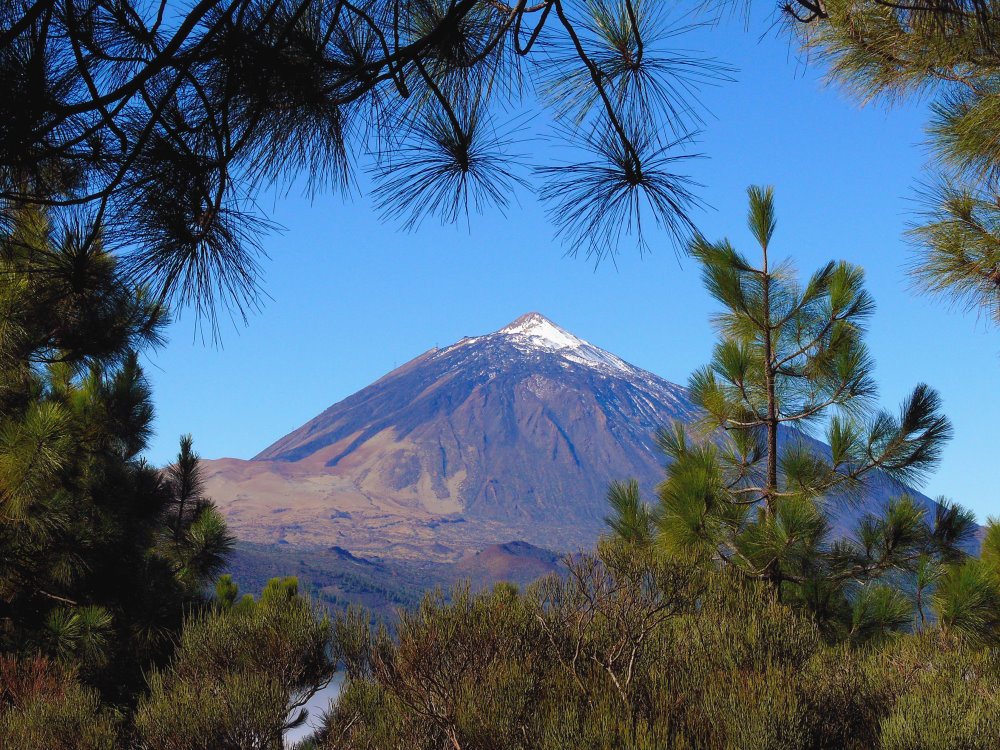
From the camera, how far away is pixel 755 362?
24.9 feet

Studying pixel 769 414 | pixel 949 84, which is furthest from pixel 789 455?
pixel 949 84

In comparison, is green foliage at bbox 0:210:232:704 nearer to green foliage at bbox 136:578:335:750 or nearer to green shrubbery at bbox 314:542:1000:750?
green foliage at bbox 136:578:335:750

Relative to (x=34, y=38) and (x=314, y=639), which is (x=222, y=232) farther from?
(x=314, y=639)

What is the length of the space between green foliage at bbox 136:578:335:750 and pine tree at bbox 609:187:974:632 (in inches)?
117

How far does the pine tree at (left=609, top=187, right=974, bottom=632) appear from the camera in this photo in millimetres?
6629

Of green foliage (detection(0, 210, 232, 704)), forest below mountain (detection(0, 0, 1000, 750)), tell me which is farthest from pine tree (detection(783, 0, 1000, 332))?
green foliage (detection(0, 210, 232, 704))

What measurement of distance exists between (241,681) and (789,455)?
5.18m

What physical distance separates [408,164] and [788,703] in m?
2.86

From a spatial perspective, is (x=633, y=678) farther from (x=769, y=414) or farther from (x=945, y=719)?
(x=769, y=414)

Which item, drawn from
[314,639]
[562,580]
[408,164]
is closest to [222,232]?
[408,164]

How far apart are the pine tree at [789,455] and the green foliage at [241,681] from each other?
9.74 ft

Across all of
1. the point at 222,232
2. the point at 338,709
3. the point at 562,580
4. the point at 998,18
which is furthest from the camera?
the point at 338,709

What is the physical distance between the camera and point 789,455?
24.3ft

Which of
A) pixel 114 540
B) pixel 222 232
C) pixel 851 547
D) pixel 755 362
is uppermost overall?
pixel 222 232
